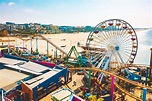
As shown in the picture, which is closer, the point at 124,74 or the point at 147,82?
the point at 147,82

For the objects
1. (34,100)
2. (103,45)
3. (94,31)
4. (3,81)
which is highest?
(94,31)

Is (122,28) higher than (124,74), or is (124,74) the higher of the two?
(122,28)

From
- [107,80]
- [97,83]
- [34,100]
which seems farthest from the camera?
[107,80]

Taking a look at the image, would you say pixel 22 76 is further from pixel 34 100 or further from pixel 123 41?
pixel 123 41

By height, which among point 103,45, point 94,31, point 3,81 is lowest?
point 3,81

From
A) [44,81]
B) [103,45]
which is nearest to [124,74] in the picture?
Result: [103,45]

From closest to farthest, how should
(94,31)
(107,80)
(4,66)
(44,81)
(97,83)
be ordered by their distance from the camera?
(44,81), (97,83), (107,80), (4,66), (94,31)

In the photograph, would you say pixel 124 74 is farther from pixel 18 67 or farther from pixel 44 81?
pixel 18 67

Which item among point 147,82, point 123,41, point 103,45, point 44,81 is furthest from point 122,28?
point 44,81

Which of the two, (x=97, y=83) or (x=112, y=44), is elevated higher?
(x=112, y=44)
